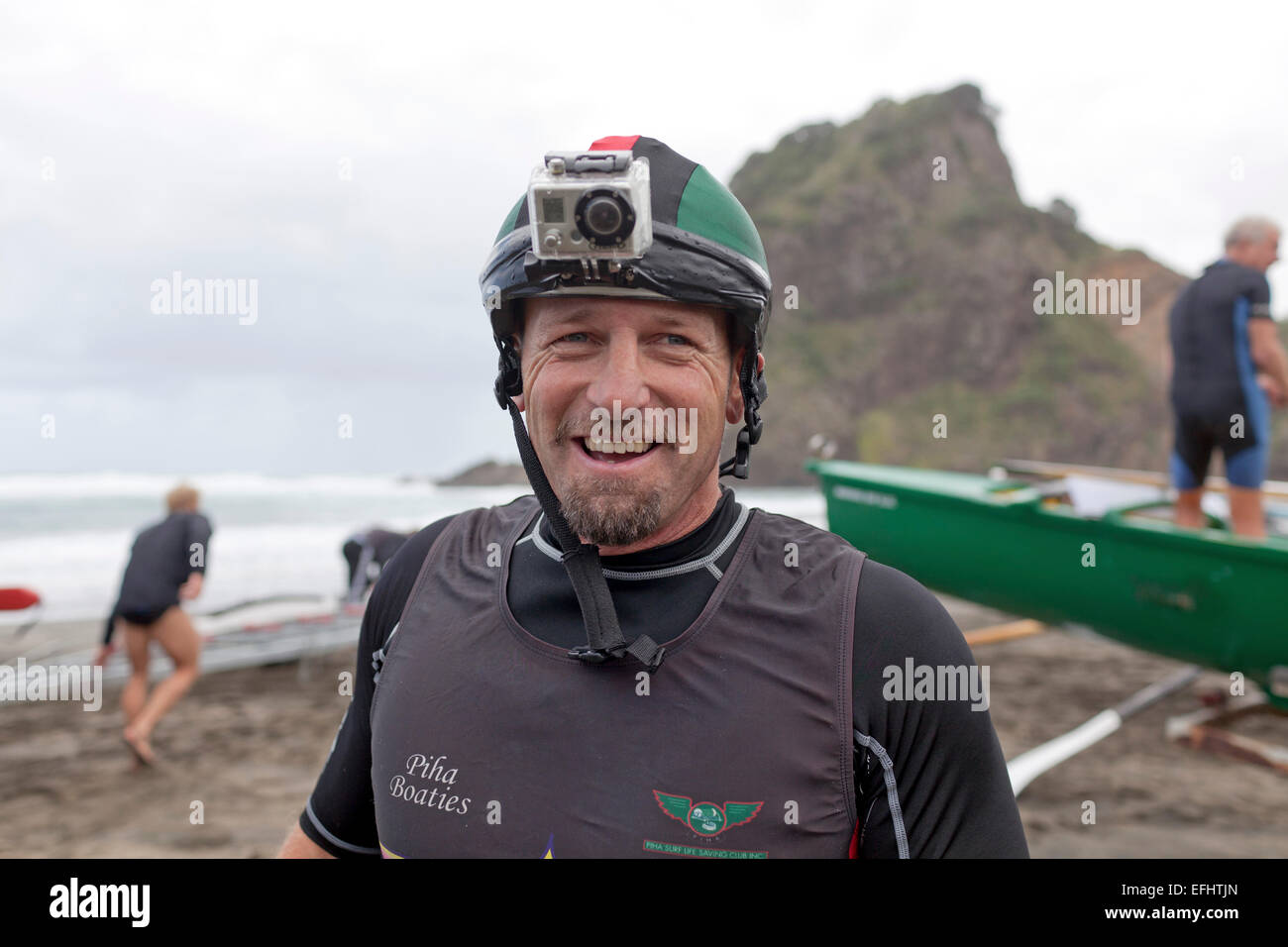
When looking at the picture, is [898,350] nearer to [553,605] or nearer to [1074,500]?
[1074,500]

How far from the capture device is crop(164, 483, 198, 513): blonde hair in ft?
22.1

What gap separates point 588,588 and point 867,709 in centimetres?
52

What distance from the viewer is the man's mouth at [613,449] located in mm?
1434

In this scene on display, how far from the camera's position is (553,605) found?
155 cm

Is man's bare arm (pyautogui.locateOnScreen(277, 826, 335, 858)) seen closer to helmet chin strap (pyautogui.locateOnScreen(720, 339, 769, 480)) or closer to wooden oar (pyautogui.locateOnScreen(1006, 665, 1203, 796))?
helmet chin strap (pyautogui.locateOnScreen(720, 339, 769, 480))

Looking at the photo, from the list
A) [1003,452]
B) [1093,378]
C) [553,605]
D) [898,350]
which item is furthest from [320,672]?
[1093,378]

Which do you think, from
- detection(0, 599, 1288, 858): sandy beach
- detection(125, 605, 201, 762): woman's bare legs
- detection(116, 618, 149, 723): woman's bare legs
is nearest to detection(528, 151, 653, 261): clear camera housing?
detection(0, 599, 1288, 858): sandy beach

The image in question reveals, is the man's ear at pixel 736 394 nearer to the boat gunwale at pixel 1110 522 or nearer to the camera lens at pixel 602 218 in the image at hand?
the camera lens at pixel 602 218

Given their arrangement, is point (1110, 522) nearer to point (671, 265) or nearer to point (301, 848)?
point (671, 265)

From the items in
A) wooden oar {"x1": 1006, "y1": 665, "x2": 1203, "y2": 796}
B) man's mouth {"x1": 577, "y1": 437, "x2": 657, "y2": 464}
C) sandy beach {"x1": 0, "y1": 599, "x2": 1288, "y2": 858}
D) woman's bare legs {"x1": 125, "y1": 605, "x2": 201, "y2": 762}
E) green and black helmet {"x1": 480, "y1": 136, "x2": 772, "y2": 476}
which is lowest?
sandy beach {"x1": 0, "y1": 599, "x2": 1288, "y2": 858}

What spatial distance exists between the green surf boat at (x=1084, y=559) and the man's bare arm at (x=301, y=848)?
6140 millimetres

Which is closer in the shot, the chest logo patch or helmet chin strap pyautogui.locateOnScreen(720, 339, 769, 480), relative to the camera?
the chest logo patch

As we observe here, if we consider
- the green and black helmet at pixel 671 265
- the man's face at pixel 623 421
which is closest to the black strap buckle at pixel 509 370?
the green and black helmet at pixel 671 265

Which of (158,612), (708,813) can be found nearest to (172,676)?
(158,612)
